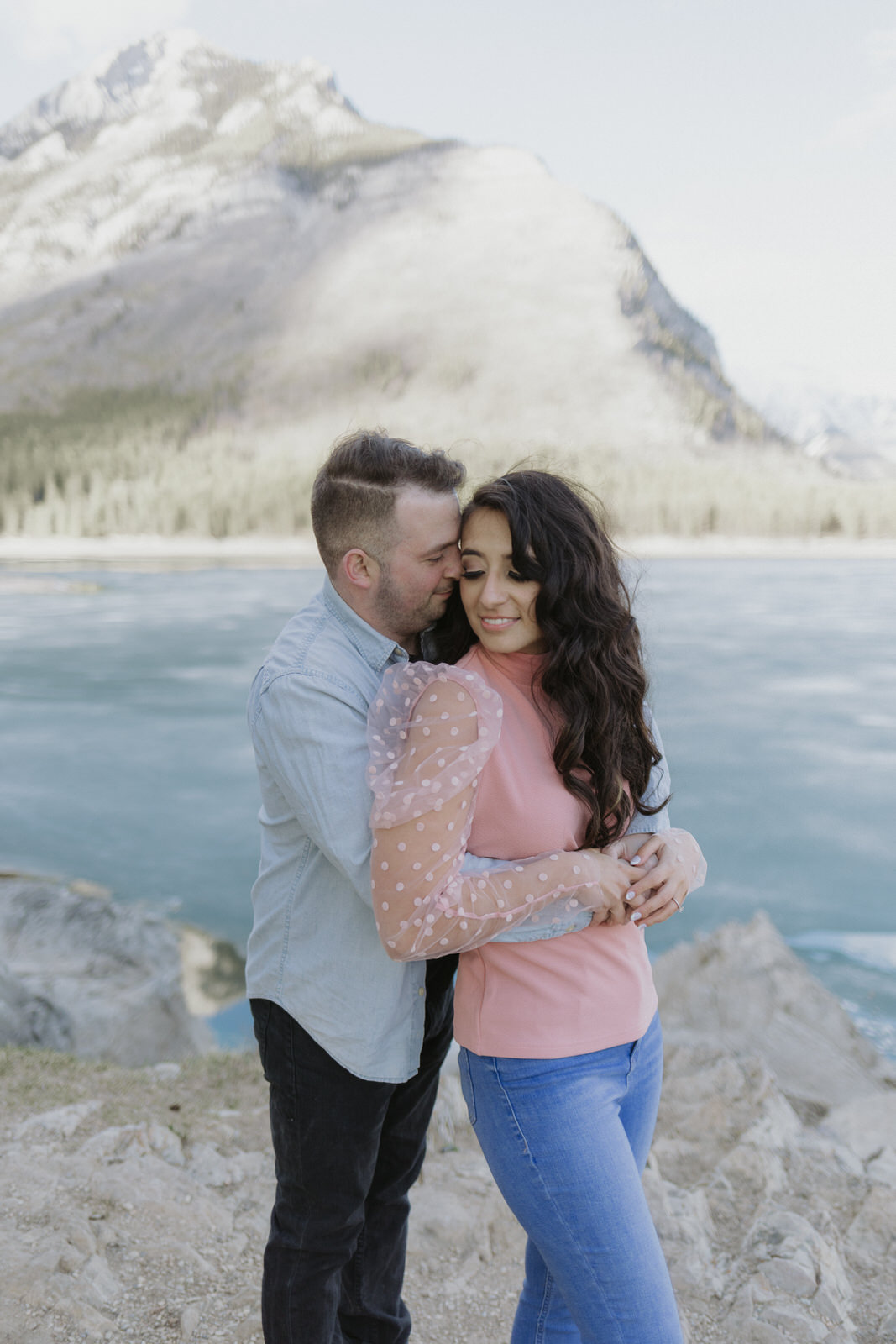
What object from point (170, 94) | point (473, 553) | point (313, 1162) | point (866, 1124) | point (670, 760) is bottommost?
point (670, 760)

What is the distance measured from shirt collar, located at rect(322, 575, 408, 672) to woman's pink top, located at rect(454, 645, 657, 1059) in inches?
5.8

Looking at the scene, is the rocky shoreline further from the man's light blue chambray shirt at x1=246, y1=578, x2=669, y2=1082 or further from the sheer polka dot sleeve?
the sheer polka dot sleeve

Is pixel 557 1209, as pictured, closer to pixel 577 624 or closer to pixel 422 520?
pixel 577 624

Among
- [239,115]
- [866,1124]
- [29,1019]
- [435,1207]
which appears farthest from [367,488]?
[239,115]

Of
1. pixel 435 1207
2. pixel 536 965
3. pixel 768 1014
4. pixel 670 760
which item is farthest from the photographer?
pixel 670 760

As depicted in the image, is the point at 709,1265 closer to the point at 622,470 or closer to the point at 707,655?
the point at 707,655

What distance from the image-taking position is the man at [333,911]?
144cm

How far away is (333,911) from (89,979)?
3.66 meters

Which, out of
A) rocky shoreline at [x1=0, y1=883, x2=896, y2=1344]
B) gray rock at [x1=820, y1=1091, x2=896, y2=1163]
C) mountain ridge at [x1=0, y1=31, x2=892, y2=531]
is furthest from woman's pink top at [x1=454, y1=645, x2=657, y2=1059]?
mountain ridge at [x1=0, y1=31, x2=892, y2=531]

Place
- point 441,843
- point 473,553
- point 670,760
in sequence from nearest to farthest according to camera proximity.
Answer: point 441,843 → point 473,553 → point 670,760

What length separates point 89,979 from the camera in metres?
4.65

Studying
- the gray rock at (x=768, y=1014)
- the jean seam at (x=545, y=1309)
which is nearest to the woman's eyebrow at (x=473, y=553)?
the jean seam at (x=545, y=1309)

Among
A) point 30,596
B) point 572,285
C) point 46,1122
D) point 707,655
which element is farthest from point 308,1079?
point 572,285

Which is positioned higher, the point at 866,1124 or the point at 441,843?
the point at 441,843
